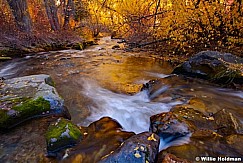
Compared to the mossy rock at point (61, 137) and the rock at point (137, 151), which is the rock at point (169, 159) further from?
the mossy rock at point (61, 137)

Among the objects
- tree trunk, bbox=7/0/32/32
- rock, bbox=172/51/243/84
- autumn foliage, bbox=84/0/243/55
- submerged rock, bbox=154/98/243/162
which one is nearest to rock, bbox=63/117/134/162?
submerged rock, bbox=154/98/243/162

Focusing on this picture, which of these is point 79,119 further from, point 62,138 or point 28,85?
point 28,85

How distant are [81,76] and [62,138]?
13.6 feet

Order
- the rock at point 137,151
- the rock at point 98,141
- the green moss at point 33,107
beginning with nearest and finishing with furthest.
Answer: the rock at point 137,151
the rock at point 98,141
the green moss at point 33,107

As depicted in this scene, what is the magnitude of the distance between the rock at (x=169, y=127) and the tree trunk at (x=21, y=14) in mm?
10375

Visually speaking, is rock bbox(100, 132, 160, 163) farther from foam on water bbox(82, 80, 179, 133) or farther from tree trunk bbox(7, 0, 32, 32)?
tree trunk bbox(7, 0, 32, 32)

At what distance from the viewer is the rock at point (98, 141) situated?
282 cm

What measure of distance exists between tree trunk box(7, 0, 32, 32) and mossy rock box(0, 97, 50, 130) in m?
8.98

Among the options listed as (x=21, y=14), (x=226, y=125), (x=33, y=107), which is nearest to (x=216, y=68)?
(x=226, y=125)

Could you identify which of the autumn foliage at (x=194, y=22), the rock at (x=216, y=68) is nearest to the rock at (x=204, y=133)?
the rock at (x=216, y=68)

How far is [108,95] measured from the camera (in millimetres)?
5297

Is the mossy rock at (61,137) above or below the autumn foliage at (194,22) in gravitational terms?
below

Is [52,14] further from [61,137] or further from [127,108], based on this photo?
[61,137]

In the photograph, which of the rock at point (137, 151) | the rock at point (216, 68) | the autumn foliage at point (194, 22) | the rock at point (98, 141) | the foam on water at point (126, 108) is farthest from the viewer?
the autumn foliage at point (194, 22)
